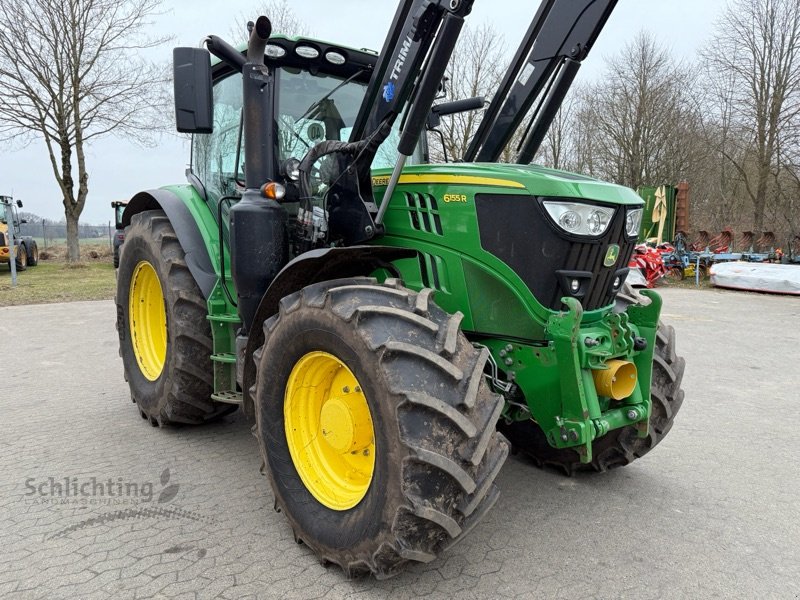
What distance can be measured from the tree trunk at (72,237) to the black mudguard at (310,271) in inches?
783

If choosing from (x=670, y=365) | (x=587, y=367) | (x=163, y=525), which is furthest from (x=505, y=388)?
(x=163, y=525)

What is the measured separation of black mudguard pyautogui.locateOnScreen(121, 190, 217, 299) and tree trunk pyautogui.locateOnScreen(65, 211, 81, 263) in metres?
18.2

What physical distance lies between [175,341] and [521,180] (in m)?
2.36

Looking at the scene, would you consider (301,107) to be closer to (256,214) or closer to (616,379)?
(256,214)

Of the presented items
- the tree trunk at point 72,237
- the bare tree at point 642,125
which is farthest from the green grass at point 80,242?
the bare tree at point 642,125

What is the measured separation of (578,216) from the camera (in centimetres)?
246

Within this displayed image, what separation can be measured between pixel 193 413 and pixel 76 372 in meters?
2.75

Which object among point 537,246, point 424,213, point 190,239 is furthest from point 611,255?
point 190,239

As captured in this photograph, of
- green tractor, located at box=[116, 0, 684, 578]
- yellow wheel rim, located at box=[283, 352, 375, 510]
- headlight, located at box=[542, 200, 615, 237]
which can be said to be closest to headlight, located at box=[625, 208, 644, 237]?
green tractor, located at box=[116, 0, 684, 578]

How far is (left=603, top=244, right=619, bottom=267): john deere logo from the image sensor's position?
8.60 feet

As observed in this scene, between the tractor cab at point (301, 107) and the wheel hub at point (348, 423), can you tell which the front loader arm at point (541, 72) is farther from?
the wheel hub at point (348, 423)

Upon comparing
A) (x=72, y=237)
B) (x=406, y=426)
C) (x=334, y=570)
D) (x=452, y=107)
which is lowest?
(x=334, y=570)

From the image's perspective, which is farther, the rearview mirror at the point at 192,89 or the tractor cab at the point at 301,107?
the tractor cab at the point at 301,107

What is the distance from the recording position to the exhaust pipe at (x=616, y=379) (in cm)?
247
